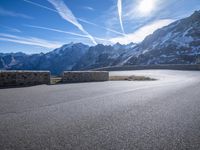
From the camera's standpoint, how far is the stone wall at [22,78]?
1279cm

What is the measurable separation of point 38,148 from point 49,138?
0.41 meters

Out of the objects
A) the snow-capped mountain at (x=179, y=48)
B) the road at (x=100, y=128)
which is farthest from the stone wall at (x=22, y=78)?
the snow-capped mountain at (x=179, y=48)

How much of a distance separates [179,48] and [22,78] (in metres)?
→ 147

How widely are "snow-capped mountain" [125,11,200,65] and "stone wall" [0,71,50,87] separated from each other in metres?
116

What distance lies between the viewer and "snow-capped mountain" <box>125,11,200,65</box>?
12775 cm

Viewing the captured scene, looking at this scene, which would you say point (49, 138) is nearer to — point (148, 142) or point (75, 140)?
point (75, 140)

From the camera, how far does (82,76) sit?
55.5 feet

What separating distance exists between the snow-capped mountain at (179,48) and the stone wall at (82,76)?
362 ft

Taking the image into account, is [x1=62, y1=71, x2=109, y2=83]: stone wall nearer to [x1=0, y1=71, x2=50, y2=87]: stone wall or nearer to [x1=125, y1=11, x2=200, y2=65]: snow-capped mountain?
[x1=0, y1=71, x2=50, y2=87]: stone wall

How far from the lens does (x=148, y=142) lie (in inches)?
130

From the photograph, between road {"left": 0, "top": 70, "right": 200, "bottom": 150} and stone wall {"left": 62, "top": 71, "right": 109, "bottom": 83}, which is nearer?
road {"left": 0, "top": 70, "right": 200, "bottom": 150}

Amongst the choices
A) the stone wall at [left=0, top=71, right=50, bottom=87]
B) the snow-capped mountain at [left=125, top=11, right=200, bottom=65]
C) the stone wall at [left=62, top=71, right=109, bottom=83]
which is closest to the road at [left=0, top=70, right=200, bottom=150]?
the stone wall at [left=0, top=71, right=50, bottom=87]

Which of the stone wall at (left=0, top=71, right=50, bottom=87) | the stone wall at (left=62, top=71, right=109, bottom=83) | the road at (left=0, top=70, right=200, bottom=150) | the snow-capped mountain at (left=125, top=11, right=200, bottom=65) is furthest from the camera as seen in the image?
the snow-capped mountain at (left=125, top=11, right=200, bottom=65)

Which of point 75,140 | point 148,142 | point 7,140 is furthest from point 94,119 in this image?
point 7,140
